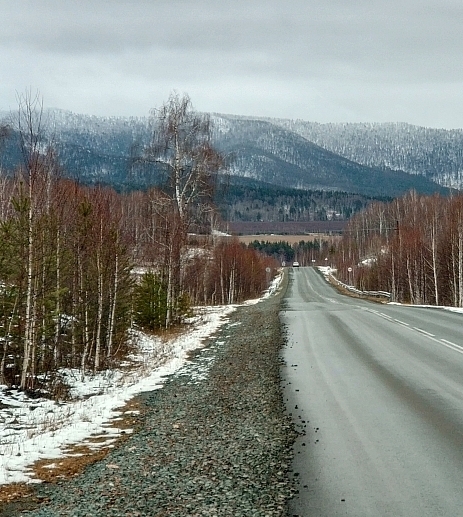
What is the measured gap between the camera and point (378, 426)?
7.59m

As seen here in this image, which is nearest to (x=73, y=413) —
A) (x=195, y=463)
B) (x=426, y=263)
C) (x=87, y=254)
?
(x=195, y=463)

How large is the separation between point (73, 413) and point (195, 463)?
162 inches

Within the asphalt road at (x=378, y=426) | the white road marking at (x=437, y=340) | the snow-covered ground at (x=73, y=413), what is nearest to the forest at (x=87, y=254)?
the snow-covered ground at (x=73, y=413)

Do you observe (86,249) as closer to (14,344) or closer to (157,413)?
(14,344)

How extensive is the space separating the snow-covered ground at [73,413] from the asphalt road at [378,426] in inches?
121

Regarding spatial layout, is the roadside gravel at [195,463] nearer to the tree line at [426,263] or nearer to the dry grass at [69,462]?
the dry grass at [69,462]

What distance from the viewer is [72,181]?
16000 millimetres

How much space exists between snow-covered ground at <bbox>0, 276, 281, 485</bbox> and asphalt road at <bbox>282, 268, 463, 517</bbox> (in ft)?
10.1


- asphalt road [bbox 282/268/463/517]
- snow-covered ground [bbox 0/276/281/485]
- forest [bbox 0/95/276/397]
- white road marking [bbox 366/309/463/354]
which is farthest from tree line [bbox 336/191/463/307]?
snow-covered ground [bbox 0/276/281/485]

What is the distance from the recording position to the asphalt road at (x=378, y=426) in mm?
5121

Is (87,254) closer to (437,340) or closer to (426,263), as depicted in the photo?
(437,340)

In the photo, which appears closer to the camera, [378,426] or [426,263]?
[378,426]

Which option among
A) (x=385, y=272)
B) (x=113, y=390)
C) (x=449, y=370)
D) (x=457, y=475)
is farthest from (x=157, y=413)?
(x=385, y=272)

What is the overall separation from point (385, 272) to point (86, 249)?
189ft
